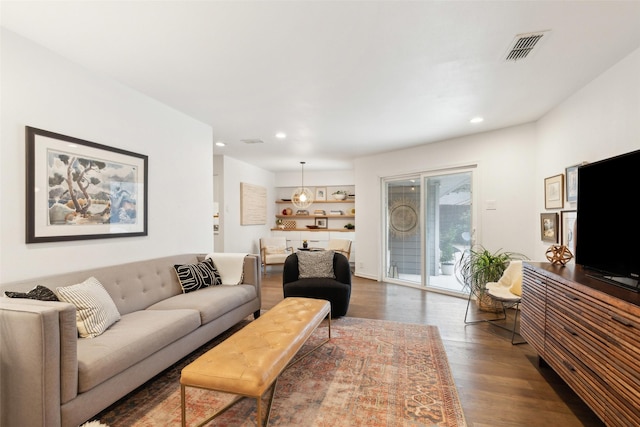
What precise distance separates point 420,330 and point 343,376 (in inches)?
51.4

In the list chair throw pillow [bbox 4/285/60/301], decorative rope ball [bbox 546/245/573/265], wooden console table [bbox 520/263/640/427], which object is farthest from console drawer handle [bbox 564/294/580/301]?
chair throw pillow [bbox 4/285/60/301]

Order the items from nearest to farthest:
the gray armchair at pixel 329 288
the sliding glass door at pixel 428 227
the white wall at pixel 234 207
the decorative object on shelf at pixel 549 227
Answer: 1. the decorative object on shelf at pixel 549 227
2. the gray armchair at pixel 329 288
3. the sliding glass door at pixel 428 227
4. the white wall at pixel 234 207

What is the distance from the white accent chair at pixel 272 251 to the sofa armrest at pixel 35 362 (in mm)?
5032

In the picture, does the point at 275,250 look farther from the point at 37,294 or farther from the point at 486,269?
the point at 37,294

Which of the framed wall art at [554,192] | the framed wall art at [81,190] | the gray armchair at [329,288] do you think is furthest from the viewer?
the gray armchair at [329,288]

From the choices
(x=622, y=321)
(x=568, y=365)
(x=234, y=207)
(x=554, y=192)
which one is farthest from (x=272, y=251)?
(x=622, y=321)

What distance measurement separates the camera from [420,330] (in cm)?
334

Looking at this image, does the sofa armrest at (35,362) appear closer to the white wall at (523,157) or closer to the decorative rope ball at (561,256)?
the white wall at (523,157)

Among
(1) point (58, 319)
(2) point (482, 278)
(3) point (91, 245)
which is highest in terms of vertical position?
(3) point (91, 245)

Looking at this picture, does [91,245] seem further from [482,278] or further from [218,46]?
[482,278]

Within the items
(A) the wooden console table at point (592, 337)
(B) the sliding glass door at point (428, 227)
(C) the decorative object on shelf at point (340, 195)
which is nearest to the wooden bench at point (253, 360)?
(A) the wooden console table at point (592, 337)

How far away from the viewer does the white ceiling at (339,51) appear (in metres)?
1.83

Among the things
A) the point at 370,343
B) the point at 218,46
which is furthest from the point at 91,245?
the point at 370,343

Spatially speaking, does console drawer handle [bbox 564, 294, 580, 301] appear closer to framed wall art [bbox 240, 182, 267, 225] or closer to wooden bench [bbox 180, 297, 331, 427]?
wooden bench [bbox 180, 297, 331, 427]
